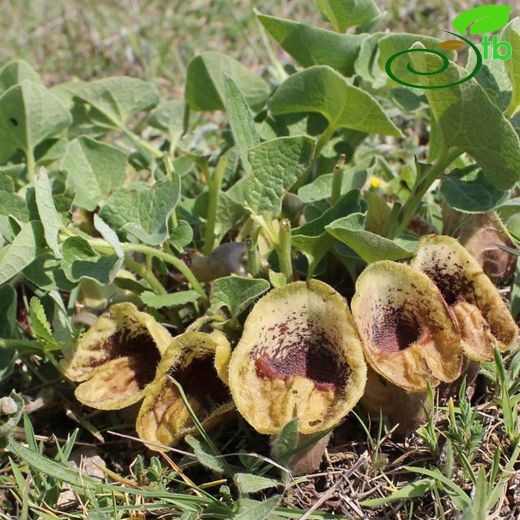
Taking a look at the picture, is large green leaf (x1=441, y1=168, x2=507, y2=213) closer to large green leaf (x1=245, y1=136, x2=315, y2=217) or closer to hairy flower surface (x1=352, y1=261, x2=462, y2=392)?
hairy flower surface (x1=352, y1=261, x2=462, y2=392)

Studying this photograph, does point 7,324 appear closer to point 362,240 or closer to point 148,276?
point 148,276

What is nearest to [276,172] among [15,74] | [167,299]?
[167,299]

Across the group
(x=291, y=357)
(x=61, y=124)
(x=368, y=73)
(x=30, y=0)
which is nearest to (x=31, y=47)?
(x=30, y=0)

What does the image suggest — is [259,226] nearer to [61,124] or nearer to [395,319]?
[395,319]

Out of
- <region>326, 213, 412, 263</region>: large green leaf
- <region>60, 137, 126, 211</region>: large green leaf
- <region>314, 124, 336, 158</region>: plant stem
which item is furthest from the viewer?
<region>60, 137, 126, 211</region>: large green leaf

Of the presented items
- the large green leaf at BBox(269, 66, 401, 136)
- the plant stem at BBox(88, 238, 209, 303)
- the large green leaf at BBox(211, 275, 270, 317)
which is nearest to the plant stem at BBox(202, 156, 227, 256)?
the plant stem at BBox(88, 238, 209, 303)

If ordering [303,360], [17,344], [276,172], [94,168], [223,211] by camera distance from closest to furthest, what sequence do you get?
[303,360] → [276,172] → [17,344] → [223,211] → [94,168]
